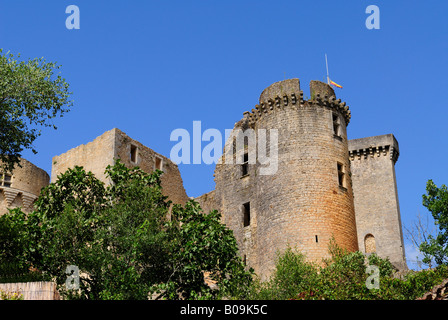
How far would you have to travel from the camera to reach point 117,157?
109 feet

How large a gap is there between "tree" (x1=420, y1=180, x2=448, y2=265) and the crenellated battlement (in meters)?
5.85

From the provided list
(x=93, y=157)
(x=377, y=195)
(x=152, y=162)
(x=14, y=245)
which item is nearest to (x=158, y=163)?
(x=152, y=162)

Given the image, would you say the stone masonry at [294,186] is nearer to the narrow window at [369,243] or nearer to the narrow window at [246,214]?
the narrow window at [246,214]

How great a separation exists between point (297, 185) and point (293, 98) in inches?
185

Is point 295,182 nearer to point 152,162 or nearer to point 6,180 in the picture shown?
point 152,162

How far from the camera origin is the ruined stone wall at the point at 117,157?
110 feet

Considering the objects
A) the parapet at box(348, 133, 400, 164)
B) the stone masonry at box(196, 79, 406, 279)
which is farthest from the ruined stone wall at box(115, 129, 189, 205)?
the parapet at box(348, 133, 400, 164)

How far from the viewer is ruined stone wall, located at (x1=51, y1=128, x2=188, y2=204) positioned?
33.4 metres

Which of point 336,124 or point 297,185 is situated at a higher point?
point 336,124

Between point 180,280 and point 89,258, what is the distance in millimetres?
3105

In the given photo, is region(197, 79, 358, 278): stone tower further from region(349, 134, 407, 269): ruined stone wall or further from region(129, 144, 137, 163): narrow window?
region(349, 134, 407, 269): ruined stone wall

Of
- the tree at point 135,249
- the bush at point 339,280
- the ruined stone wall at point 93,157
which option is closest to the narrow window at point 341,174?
the bush at point 339,280
